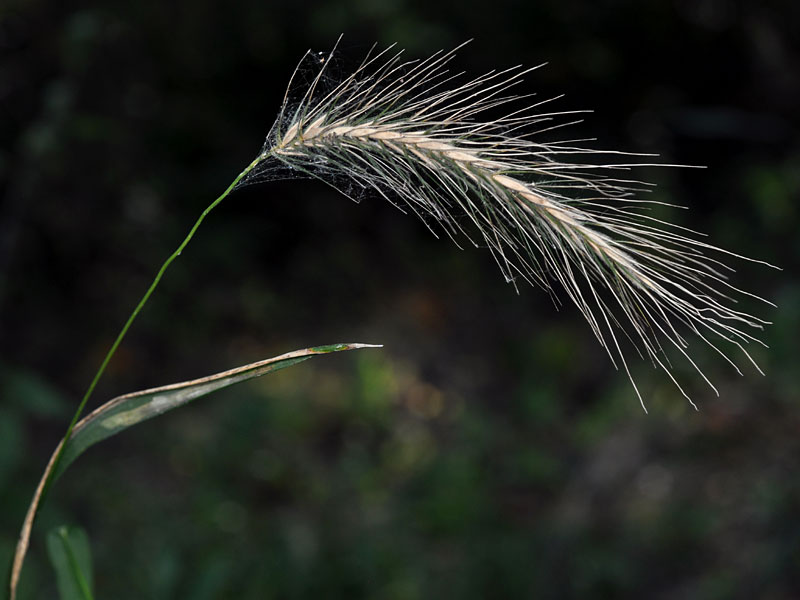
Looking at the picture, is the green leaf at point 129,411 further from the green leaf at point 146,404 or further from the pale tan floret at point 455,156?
the pale tan floret at point 455,156

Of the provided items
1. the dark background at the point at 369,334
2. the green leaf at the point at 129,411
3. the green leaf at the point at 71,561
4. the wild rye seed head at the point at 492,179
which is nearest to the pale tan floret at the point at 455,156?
the wild rye seed head at the point at 492,179

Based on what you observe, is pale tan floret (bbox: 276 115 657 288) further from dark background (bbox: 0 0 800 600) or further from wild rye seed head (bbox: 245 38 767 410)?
dark background (bbox: 0 0 800 600)

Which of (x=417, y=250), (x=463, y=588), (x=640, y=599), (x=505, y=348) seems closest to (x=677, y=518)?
(x=640, y=599)

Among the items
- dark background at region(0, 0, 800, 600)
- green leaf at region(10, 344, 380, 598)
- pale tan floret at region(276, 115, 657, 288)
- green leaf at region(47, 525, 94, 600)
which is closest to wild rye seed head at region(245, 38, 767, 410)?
pale tan floret at region(276, 115, 657, 288)

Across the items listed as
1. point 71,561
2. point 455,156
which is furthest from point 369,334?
point 455,156

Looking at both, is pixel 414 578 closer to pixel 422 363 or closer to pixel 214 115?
pixel 422 363

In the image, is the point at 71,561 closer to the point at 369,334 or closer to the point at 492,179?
the point at 492,179
